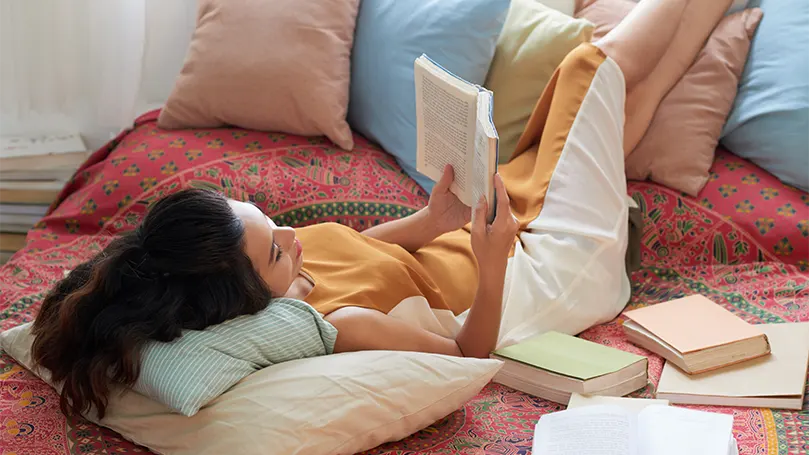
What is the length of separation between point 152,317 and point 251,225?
200mm

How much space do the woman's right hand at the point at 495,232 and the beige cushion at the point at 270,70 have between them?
2.40ft

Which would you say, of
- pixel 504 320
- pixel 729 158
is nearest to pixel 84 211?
pixel 504 320

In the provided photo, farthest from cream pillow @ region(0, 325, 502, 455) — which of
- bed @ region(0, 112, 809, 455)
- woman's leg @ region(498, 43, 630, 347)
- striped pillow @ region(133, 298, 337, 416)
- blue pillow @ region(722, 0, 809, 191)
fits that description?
blue pillow @ region(722, 0, 809, 191)

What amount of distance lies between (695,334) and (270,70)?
1.08 m

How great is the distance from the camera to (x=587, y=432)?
1.16 meters

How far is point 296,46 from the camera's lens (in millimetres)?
1970

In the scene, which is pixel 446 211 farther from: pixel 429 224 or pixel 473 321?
pixel 473 321

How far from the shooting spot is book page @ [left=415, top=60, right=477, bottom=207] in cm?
132

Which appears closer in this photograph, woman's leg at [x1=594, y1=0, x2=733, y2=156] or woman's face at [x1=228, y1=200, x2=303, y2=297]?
woman's face at [x1=228, y1=200, x2=303, y2=297]

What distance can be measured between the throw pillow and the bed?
0.04m

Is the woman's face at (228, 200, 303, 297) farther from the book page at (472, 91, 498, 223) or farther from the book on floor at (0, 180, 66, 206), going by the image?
the book on floor at (0, 180, 66, 206)

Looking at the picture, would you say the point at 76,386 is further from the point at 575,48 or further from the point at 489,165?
the point at 575,48

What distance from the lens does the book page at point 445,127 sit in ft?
4.32

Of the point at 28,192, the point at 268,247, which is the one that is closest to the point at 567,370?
the point at 268,247
